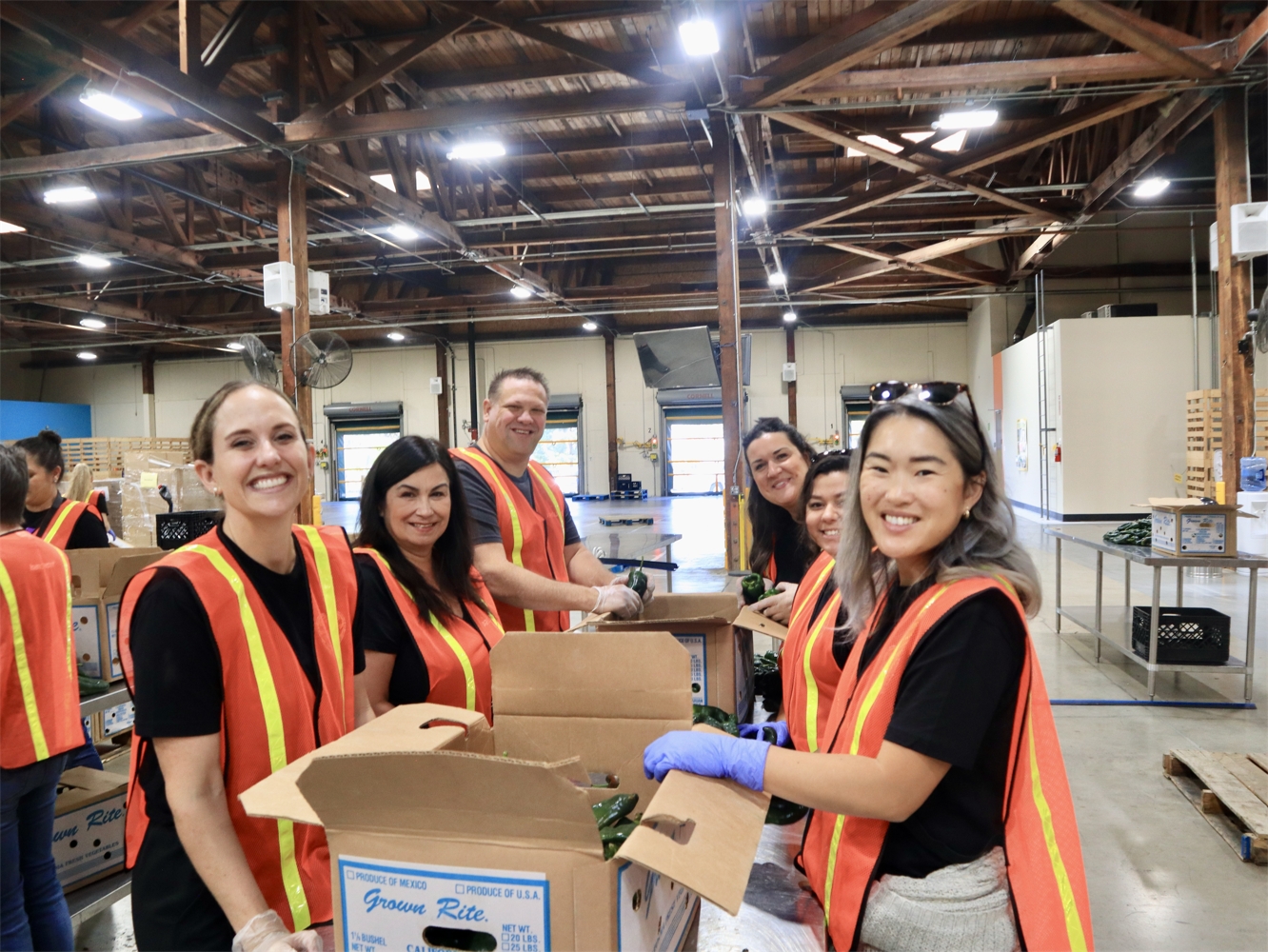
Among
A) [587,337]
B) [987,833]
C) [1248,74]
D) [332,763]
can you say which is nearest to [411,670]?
[332,763]

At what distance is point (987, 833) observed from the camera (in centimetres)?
114

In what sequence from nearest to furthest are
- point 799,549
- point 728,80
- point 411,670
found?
point 411,670 < point 799,549 < point 728,80

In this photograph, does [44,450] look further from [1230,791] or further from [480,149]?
[1230,791]

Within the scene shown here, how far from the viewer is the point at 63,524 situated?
4031 millimetres

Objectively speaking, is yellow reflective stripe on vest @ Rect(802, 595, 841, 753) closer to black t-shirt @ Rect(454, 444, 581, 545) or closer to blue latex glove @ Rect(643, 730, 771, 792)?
blue latex glove @ Rect(643, 730, 771, 792)

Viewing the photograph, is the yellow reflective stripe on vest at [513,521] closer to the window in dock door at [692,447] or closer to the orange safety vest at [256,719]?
the orange safety vest at [256,719]

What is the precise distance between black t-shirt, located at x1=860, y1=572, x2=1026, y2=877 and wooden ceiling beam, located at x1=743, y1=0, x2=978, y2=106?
5.49 metres

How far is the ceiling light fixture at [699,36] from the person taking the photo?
5207mm

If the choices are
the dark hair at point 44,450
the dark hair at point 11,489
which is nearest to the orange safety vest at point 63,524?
the dark hair at point 44,450

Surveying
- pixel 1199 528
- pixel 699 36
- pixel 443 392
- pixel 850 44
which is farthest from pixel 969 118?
pixel 443 392

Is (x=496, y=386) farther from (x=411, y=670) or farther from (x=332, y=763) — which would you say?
(x=332, y=763)

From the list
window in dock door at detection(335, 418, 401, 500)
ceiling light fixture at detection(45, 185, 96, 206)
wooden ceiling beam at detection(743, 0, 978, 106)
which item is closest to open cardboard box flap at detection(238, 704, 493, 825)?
wooden ceiling beam at detection(743, 0, 978, 106)

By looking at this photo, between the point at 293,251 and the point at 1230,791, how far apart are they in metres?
8.00

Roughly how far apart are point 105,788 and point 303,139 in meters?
5.76
